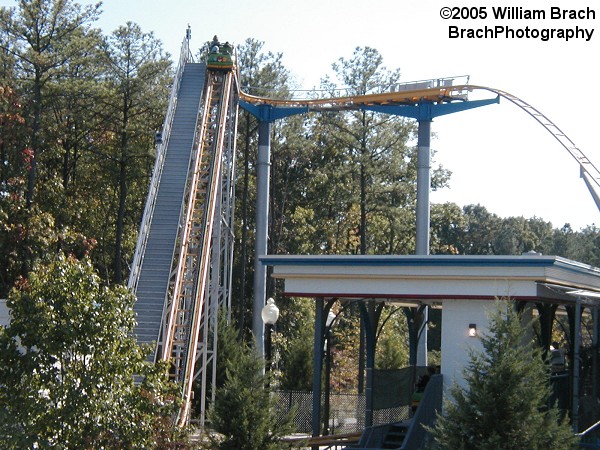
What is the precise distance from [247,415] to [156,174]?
1256 cm

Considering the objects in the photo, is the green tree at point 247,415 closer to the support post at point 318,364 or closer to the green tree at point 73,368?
the green tree at point 73,368

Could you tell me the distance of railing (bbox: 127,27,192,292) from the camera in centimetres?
2522

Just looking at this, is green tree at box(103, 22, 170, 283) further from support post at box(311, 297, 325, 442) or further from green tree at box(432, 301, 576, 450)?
green tree at box(432, 301, 576, 450)

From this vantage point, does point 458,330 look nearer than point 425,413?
No

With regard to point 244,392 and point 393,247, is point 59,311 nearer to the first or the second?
point 244,392

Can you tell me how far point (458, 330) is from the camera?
1948cm

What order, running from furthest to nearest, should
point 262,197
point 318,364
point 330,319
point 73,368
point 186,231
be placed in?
point 262,197
point 330,319
point 186,231
point 318,364
point 73,368

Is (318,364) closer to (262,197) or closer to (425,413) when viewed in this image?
(425,413)

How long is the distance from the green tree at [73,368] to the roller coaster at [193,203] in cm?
436

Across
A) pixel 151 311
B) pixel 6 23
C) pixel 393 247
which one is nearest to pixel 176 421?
pixel 151 311

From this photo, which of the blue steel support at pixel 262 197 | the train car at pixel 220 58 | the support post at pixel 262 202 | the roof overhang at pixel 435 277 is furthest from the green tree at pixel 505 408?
the support post at pixel 262 202

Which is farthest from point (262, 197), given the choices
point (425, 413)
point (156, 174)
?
point (425, 413)

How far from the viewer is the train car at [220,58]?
111 ft

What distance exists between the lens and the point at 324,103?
37.8 m
